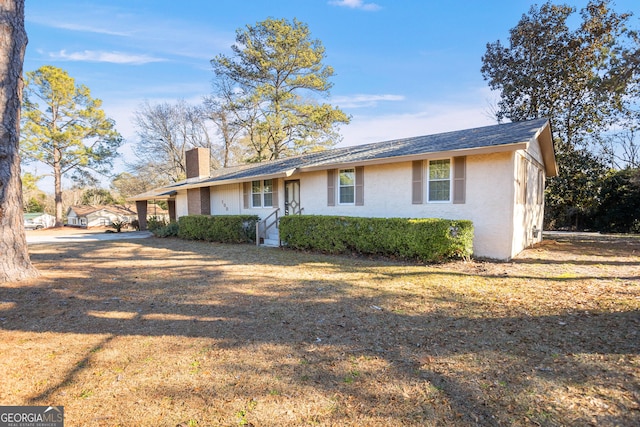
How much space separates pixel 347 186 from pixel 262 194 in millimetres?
4779

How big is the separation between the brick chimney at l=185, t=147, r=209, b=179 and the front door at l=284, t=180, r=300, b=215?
27.5 feet

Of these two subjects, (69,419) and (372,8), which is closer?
(69,419)

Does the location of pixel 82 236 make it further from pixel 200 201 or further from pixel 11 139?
pixel 11 139

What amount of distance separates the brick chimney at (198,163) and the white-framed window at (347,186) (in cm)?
1129

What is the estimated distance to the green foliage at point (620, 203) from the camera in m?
17.5

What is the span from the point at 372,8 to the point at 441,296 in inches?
538

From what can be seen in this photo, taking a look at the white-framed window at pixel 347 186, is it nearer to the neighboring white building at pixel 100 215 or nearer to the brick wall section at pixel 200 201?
the brick wall section at pixel 200 201

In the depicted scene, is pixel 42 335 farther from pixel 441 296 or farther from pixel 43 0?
pixel 43 0

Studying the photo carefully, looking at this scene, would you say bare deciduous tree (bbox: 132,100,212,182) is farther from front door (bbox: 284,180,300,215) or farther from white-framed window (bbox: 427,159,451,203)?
white-framed window (bbox: 427,159,451,203)

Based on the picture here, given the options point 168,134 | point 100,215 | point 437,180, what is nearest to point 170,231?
point 437,180

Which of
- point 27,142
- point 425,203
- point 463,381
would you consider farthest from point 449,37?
point 27,142

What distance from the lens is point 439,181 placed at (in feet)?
31.4

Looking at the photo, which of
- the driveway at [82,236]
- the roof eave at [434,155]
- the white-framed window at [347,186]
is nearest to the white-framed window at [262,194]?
the roof eave at [434,155]

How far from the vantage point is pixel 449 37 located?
51.2 ft
